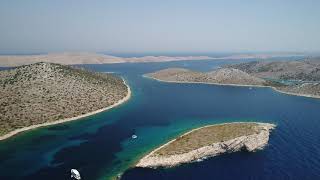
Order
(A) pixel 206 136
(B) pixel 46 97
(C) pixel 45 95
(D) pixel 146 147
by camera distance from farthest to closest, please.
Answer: (C) pixel 45 95, (B) pixel 46 97, (A) pixel 206 136, (D) pixel 146 147

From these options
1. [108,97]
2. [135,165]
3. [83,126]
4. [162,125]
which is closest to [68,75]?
[108,97]

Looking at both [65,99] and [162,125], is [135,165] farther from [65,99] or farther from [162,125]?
[65,99]

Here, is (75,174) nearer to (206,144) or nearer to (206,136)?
(206,144)

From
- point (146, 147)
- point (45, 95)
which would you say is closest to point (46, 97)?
point (45, 95)

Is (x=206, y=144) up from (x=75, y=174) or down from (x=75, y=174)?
up

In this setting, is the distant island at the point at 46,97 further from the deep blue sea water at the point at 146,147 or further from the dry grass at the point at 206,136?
the dry grass at the point at 206,136

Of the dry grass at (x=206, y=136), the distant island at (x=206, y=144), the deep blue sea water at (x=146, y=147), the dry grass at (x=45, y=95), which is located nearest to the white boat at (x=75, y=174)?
the deep blue sea water at (x=146, y=147)
